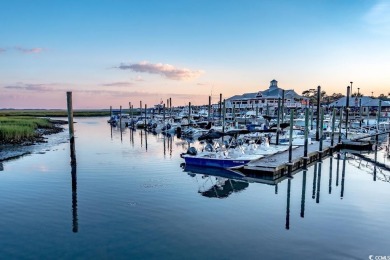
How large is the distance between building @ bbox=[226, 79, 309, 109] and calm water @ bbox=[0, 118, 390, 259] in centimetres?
6599

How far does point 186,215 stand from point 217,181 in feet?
23.9

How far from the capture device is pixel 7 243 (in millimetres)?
12070

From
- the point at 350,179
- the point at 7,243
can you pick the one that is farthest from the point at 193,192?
the point at 350,179

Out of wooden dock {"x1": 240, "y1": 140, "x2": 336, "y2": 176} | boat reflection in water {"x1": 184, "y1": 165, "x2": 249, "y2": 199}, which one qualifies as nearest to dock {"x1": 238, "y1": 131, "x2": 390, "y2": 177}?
wooden dock {"x1": 240, "y1": 140, "x2": 336, "y2": 176}

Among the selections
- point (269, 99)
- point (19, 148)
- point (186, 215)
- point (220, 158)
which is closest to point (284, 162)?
point (220, 158)

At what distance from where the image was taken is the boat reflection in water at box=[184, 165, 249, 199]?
19.6 meters

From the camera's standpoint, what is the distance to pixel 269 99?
300 ft

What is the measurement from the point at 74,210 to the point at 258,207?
906 cm

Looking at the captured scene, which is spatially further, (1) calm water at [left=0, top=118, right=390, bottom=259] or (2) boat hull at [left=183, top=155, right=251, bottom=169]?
(2) boat hull at [left=183, top=155, right=251, bottom=169]

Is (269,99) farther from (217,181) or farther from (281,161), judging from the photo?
(217,181)

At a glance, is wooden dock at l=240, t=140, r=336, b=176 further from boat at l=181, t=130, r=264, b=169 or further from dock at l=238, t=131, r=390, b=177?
boat at l=181, t=130, r=264, b=169

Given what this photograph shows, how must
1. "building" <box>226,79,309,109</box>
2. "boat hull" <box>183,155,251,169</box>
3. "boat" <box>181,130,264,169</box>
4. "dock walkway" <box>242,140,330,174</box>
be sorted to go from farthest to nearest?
"building" <box>226,79,309,109</box>, "boat" <box>181,130,264,169</box>, "boat hull" <box>183,155,251,169</box>, "dock walkway" <box>242,140,330,174</box>

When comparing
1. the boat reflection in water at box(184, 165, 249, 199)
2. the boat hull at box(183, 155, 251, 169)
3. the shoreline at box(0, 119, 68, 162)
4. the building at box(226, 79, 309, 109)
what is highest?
the building at box(226, 79, 309, 109)

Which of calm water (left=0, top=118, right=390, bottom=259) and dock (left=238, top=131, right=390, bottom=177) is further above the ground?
dock (left=238, top=131, right=390, bottom=177)
